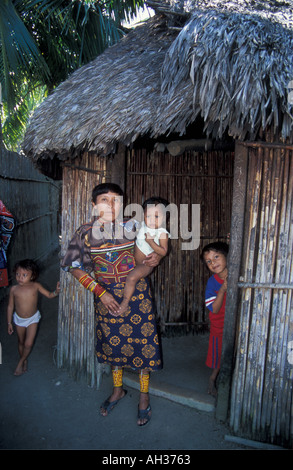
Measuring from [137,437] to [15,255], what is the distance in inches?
170

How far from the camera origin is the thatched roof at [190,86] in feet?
7.78

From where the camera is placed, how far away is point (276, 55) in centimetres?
245

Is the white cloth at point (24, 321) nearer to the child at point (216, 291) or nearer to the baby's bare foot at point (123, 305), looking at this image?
the baby's bare foot at point (123, 305)

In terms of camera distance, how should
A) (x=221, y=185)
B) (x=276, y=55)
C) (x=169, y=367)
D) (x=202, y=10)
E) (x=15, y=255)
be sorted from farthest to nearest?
(x=15, y=255) → (x=221, y=185) → (x=169, y=367) → (x=202, y=10) → (x=276, y=55)

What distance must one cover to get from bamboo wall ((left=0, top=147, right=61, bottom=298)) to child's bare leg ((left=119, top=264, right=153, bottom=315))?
11.0 feet

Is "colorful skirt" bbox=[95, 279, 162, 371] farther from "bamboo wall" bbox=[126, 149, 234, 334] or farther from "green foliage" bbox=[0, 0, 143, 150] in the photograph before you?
"green foliage" bbox=[0, 0, 143, 150]

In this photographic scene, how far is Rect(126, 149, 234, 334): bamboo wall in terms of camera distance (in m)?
4.39

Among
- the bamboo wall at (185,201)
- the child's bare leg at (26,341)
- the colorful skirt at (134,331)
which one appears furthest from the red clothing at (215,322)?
the child's bare leg at (26,341)

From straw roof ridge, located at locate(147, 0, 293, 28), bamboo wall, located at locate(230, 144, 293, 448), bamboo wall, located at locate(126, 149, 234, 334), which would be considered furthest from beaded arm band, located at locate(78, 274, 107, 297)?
straw roof ridge, located at locate(147, 0, 293, 28)

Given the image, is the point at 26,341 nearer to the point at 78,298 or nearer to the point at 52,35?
the point at 78,298

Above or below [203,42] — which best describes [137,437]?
below

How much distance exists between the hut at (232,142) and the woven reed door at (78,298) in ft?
0.05
